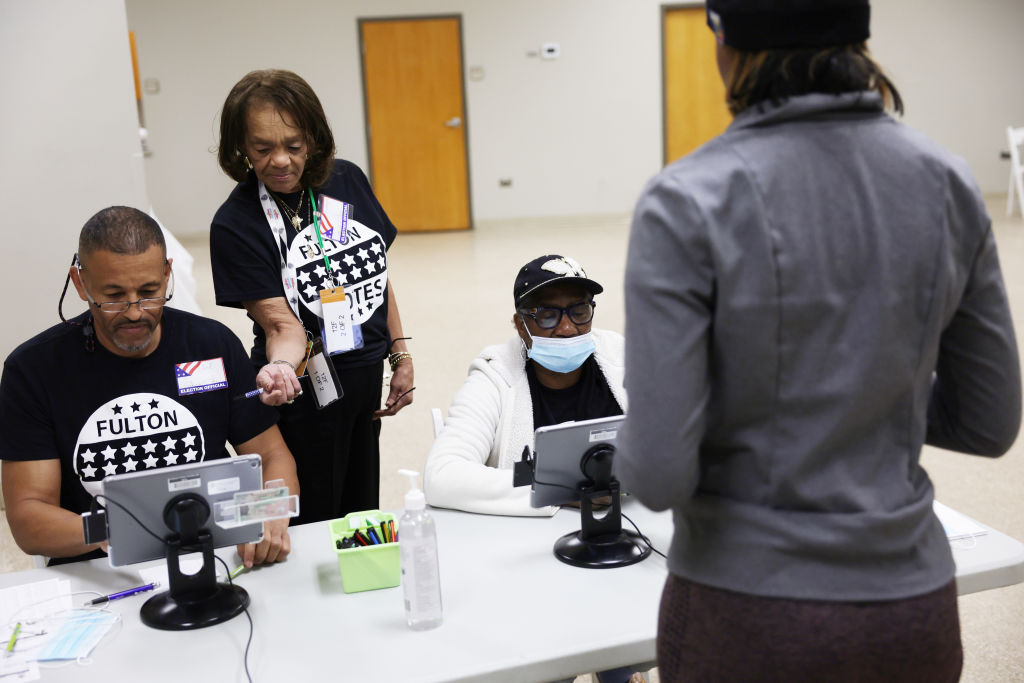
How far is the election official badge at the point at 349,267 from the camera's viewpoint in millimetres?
2289

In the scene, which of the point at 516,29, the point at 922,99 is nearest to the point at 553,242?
the point at 516,29

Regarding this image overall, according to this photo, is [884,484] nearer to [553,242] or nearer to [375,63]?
[553,242]

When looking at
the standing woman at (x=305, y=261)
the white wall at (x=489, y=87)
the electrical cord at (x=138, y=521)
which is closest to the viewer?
the electrical cord at (x=138, y=521)

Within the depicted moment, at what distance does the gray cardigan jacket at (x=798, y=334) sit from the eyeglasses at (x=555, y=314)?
1.16 m

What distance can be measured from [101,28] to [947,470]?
3.70 m

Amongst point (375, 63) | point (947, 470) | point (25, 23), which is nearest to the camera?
point (25, 23)

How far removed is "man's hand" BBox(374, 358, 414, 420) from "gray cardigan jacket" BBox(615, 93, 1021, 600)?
163 cm

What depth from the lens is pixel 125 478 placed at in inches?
58.3

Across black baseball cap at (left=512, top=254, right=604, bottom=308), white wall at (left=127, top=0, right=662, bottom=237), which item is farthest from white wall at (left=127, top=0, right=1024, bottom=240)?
black baseball cap at (left=512, top=254, right=604, bottom=308)

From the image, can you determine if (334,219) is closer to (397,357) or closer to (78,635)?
(397,357)

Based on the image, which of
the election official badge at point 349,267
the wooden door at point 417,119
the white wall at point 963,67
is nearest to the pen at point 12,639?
the election official badge at point 349,267

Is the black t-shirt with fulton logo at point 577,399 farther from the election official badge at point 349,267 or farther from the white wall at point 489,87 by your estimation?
the white wall at point 489,87

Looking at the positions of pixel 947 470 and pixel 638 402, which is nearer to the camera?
pixel 638 402

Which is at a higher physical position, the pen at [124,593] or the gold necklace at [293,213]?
the gold necklace at [293,213]
